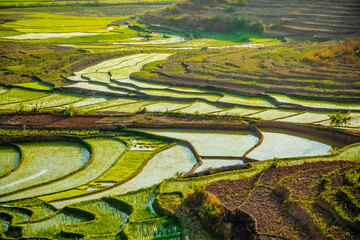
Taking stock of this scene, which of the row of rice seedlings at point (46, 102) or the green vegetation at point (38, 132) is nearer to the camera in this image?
the green vegetation at point (38, 132)

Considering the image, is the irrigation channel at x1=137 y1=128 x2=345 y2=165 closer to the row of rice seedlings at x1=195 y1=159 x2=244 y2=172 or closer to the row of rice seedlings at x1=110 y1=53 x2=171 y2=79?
the row of rice seedlings at x1=195 y1=159 x2=244 y2=172

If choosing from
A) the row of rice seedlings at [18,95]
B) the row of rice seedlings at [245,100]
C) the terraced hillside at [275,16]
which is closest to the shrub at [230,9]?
the terraced hillside at [275,16]

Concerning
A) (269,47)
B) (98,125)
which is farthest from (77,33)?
(98,125)

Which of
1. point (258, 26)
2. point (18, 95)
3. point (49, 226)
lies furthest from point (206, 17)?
point (49, 226)

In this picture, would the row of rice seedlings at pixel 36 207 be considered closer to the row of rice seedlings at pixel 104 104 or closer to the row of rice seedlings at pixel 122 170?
the row of rice seedlings at pixel 122 170

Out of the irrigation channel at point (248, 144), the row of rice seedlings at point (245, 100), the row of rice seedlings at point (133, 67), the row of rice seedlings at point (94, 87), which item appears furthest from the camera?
the row of rice seedlings at point (133, 67)

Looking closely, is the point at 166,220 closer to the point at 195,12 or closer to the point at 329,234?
the point at 329,234

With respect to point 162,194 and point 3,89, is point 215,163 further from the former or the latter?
point 3,89
